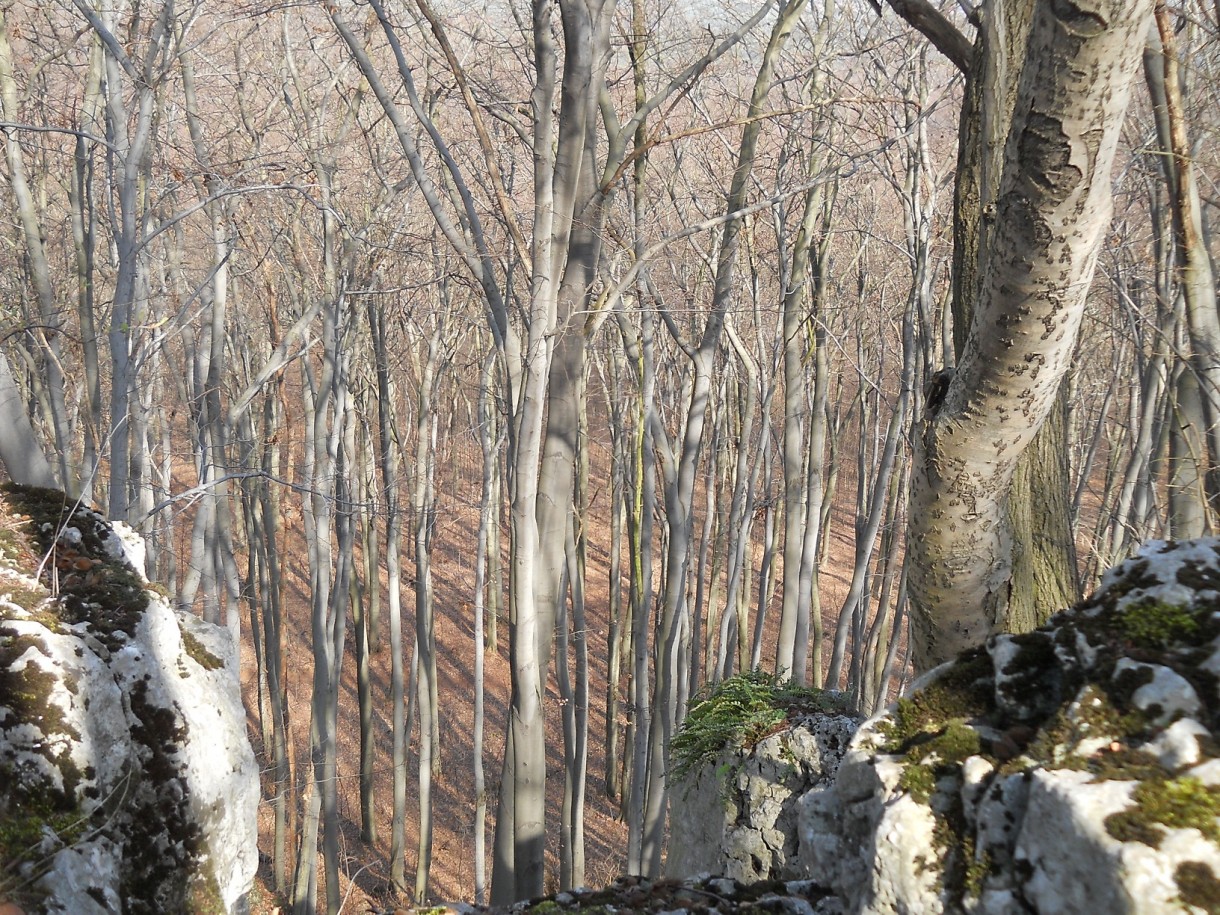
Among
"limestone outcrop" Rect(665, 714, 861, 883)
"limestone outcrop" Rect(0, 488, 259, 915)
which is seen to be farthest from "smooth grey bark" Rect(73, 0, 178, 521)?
"limestone outcrop" Rect(665, 714, 861, 883)

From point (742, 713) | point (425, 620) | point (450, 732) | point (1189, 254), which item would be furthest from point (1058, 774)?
point (450, 732)

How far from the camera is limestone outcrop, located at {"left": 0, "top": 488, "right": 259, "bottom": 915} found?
2.32 meters

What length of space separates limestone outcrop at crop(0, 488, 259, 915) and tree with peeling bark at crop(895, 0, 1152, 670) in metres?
2.58

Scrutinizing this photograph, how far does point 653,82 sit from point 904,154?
11.4 ft

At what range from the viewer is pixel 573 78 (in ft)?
16.4

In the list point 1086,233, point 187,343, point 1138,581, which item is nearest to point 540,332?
point 1086,233

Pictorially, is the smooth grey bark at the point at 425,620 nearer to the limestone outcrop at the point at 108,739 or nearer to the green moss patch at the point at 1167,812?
the limestone outcrop at the point at 108,739

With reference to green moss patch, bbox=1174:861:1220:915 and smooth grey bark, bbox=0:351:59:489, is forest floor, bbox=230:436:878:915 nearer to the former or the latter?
smooth grey bark, bbox=0:351:59:489

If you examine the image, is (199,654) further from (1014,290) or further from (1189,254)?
(1189,254)

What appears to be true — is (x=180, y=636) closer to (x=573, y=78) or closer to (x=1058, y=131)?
(x=1058, y=131)

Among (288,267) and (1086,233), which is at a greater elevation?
(288,267)

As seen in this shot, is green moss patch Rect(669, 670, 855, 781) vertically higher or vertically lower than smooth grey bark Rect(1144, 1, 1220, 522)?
lower

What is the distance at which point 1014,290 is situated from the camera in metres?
2.50

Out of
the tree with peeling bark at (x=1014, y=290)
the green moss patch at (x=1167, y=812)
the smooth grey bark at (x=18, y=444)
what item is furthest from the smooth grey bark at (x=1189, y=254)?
the smooth grey bark at (x=18, y=444)
